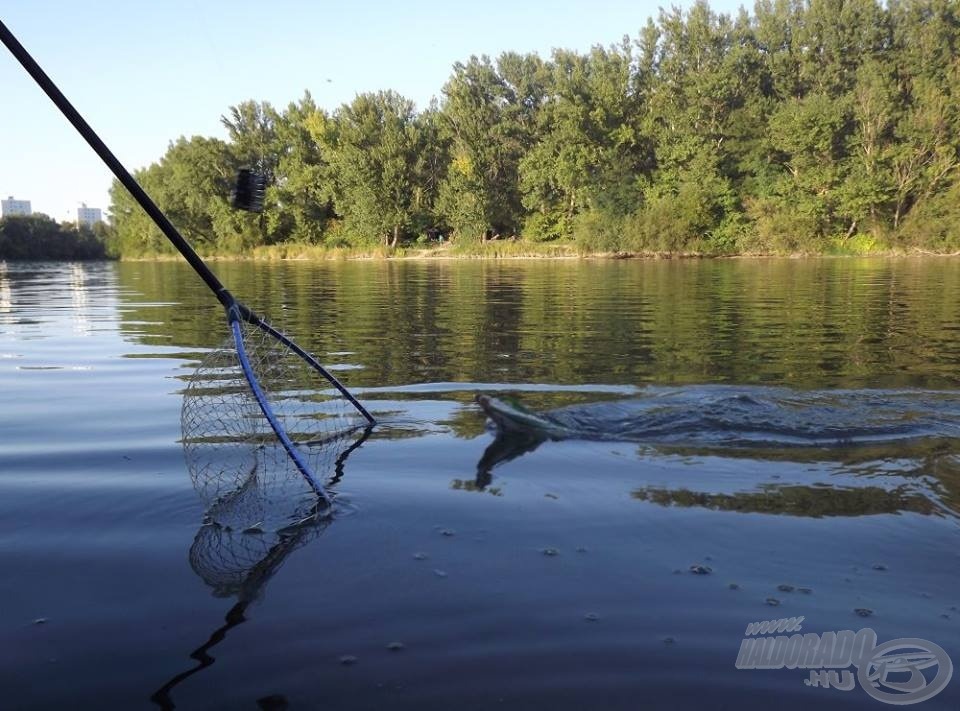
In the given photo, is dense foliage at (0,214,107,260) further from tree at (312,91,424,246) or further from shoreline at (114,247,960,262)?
tree at (312,91,424,246)

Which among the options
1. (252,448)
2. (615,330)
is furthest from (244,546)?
(615,330)

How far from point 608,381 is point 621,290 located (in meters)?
18.8

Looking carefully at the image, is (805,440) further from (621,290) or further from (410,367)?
(621,290)

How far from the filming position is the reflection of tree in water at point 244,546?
3.82 metres

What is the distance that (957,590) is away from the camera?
14.3ft

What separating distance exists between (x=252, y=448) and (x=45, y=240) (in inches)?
4947

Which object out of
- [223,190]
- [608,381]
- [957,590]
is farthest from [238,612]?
[223,190]

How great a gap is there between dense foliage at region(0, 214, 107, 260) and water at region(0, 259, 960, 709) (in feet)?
387

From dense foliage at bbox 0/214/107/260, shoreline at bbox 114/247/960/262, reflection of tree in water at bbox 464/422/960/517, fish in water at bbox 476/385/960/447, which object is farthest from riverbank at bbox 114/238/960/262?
reflection of tree in water at bbox 464/422/960/517

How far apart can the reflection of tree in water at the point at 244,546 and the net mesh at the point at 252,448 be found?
18mm

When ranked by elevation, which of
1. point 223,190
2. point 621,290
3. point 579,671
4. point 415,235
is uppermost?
point 223,190

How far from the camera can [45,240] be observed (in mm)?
112375

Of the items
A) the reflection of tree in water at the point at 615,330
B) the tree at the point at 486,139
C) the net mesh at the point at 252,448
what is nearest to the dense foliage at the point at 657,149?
the tree at the point at 486,139

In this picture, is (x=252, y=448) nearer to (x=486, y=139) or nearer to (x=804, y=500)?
(x=804, y=500)
